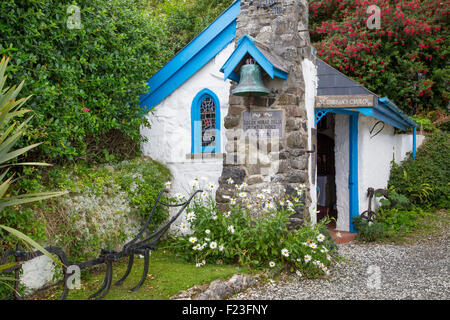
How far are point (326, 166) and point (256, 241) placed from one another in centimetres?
532

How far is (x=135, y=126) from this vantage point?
6.38 m

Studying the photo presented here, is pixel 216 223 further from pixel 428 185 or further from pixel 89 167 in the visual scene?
pixel 428 185

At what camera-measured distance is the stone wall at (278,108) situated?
17.7ft

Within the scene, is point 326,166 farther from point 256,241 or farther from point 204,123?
point 256,241

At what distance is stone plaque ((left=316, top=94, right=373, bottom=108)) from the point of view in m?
6.08

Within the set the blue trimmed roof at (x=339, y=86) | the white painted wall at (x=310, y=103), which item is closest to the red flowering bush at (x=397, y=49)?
the blue trimmed roof at (x=339, y=86)

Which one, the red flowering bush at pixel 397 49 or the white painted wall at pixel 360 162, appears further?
the red flowering bush at pixel 397 49

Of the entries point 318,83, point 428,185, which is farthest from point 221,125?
point 428,185

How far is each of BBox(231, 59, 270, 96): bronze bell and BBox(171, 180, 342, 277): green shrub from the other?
129 centimetres

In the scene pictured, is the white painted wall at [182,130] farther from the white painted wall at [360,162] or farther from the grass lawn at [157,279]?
the white painted wall at [360,162]

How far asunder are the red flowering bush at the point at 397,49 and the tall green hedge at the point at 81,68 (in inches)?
274

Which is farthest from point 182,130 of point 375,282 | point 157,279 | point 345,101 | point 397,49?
point 397,49

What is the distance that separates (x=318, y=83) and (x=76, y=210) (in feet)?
14.8

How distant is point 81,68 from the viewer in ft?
16.7
